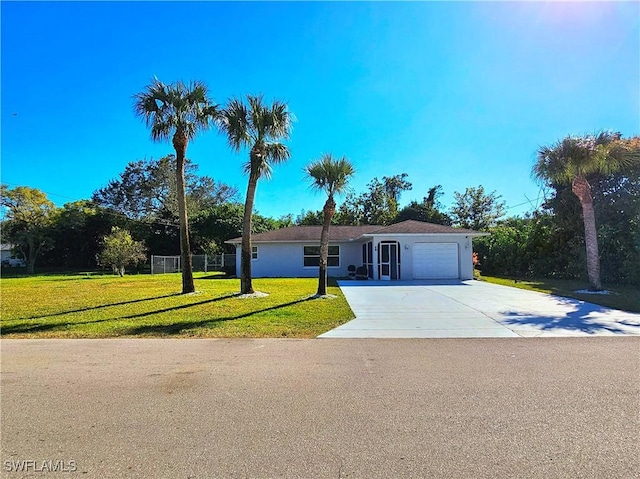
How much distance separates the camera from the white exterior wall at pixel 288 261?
27.3 metres

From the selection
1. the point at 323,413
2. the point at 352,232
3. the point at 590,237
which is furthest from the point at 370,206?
the point at 323,413

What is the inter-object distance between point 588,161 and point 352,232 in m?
15.2

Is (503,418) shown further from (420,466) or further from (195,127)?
(195,127)

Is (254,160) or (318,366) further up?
(254,160)

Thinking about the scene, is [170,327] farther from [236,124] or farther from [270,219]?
[270,219]

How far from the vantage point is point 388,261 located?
23.5 meters

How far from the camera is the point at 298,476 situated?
3.01 m

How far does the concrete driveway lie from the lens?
335 inches

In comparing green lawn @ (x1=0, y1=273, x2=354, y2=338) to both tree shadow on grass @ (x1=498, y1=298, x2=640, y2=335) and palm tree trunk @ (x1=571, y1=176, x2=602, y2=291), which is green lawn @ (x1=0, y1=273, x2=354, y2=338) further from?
palm tree trunk @ (x1=571, y1=176, x2=602, y2=291)

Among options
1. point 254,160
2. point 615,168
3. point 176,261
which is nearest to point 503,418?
point 254,160

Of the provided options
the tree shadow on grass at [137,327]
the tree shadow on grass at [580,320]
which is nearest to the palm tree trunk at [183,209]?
the tree shadow on grass at [137,327]

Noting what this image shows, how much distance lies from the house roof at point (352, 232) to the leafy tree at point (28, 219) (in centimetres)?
2627

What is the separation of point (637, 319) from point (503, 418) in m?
8.07

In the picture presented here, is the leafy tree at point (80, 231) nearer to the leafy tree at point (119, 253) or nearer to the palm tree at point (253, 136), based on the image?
the leafy tree at point (119, 253)
